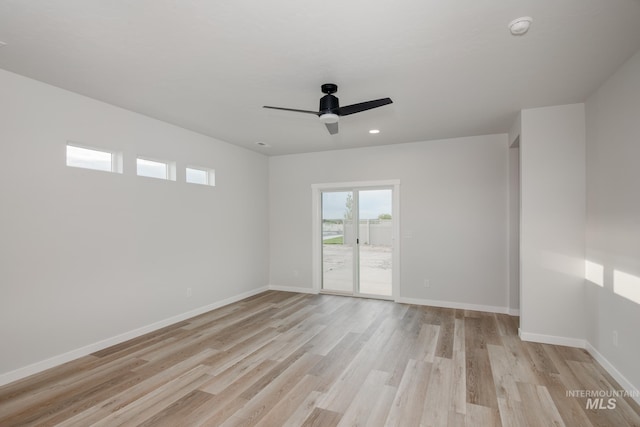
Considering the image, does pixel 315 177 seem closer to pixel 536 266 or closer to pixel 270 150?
pixel 270 150

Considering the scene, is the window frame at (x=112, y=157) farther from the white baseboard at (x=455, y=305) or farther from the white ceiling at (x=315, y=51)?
the white baseboard at (x=455, y=305)

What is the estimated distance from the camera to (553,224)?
12.2 feet

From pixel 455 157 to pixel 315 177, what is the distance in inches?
101

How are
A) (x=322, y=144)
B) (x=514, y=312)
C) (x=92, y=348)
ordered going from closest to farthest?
(x=92, y=348), (x=514, y=312), (x=322, y=144)

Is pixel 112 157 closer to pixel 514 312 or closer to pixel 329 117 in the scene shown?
pixel 329 117

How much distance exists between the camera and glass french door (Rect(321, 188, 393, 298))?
19.0 feet

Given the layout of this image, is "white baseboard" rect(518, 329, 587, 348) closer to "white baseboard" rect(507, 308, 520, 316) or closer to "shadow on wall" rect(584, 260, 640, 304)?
"shadow on wall" rect(584, 260, 640, 304)

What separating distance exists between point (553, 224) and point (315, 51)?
3377 millimetres

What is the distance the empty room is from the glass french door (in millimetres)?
361

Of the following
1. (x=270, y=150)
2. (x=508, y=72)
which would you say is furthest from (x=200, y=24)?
(x=270, y=150)

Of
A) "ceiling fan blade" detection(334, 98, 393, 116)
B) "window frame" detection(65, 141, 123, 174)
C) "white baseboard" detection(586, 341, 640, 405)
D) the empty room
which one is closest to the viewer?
the empty room

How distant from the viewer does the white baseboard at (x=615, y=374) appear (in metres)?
2.54

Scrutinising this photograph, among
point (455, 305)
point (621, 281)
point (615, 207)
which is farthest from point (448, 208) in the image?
point (621, 281)

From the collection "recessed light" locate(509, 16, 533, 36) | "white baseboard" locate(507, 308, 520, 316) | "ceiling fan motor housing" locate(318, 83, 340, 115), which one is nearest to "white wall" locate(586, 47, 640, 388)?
"recessed light" locate(509, 16, 533, 36)
